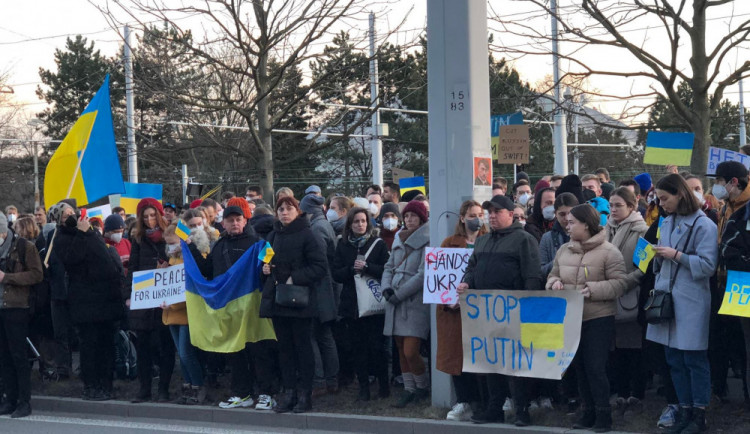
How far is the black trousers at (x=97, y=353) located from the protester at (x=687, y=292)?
21.1 ft

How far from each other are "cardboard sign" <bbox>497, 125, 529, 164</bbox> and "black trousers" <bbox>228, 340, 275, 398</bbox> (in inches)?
228

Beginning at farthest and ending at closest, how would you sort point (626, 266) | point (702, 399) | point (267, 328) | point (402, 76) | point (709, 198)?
point (402, 76), point (267, 328), point (709, 198), point (626, 266), point (702, 399)

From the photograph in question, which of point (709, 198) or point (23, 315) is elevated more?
point (709, 198)

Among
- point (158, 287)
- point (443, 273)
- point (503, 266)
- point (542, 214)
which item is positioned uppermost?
point (542, 214)

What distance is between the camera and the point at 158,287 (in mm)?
10805

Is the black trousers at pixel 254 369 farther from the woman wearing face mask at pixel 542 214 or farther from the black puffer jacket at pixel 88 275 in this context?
the woman wearing face mask at pixel 542 214

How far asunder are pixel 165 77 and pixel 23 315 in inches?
256

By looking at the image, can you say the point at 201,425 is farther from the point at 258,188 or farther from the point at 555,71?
the point at 555,71

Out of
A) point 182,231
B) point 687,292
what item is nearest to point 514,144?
point 182,231

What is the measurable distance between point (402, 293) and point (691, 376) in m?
2.82

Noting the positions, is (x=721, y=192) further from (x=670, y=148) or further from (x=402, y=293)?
(x=670, y=148)

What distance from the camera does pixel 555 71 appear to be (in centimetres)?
2158

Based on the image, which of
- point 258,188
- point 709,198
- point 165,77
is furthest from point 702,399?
point 165,77

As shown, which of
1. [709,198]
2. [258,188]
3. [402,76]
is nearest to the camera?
[709,198]
